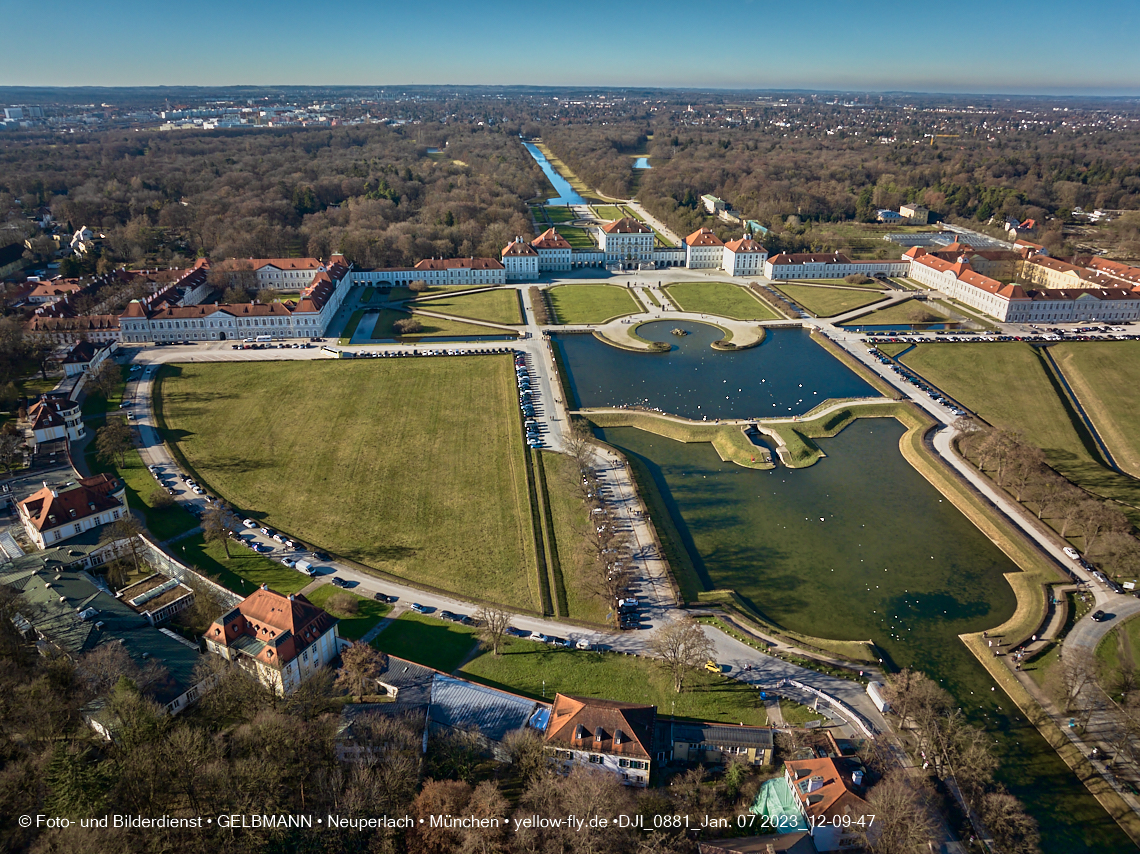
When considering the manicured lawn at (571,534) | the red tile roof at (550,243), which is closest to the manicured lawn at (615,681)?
the manicured lawn at (571,534)

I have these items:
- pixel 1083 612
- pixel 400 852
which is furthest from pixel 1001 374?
pixel 400 852

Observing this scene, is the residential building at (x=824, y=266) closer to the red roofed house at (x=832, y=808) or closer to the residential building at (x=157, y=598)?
the red roofed house at (x=832, y=808)

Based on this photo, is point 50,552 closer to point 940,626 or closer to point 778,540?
point 778,540

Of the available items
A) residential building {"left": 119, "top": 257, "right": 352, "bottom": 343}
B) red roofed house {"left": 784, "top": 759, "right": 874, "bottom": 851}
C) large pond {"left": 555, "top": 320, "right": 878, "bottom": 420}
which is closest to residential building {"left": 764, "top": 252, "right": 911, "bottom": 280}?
large pond {"left": 555, "top": 320, "right": 878, "bottom": 420}

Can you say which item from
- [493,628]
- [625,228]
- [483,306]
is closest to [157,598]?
[493,628]

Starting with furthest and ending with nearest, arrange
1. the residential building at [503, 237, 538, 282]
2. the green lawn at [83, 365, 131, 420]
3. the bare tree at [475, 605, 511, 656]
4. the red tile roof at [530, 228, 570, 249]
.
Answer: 1. the red tile roof at [530, 228, 570, 249]
2. the residential building at [503, 237, 538, 282]
3. the green lawn at [83, 365, 131, 420]
4. the bare tree at [475, 605, 511, 656]

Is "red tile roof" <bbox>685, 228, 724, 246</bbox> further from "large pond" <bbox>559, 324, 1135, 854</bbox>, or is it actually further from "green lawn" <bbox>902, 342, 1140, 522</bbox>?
"large pond" <bbox>559, 324, 1135, 854</bbox>

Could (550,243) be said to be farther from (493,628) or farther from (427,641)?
(493,628)
